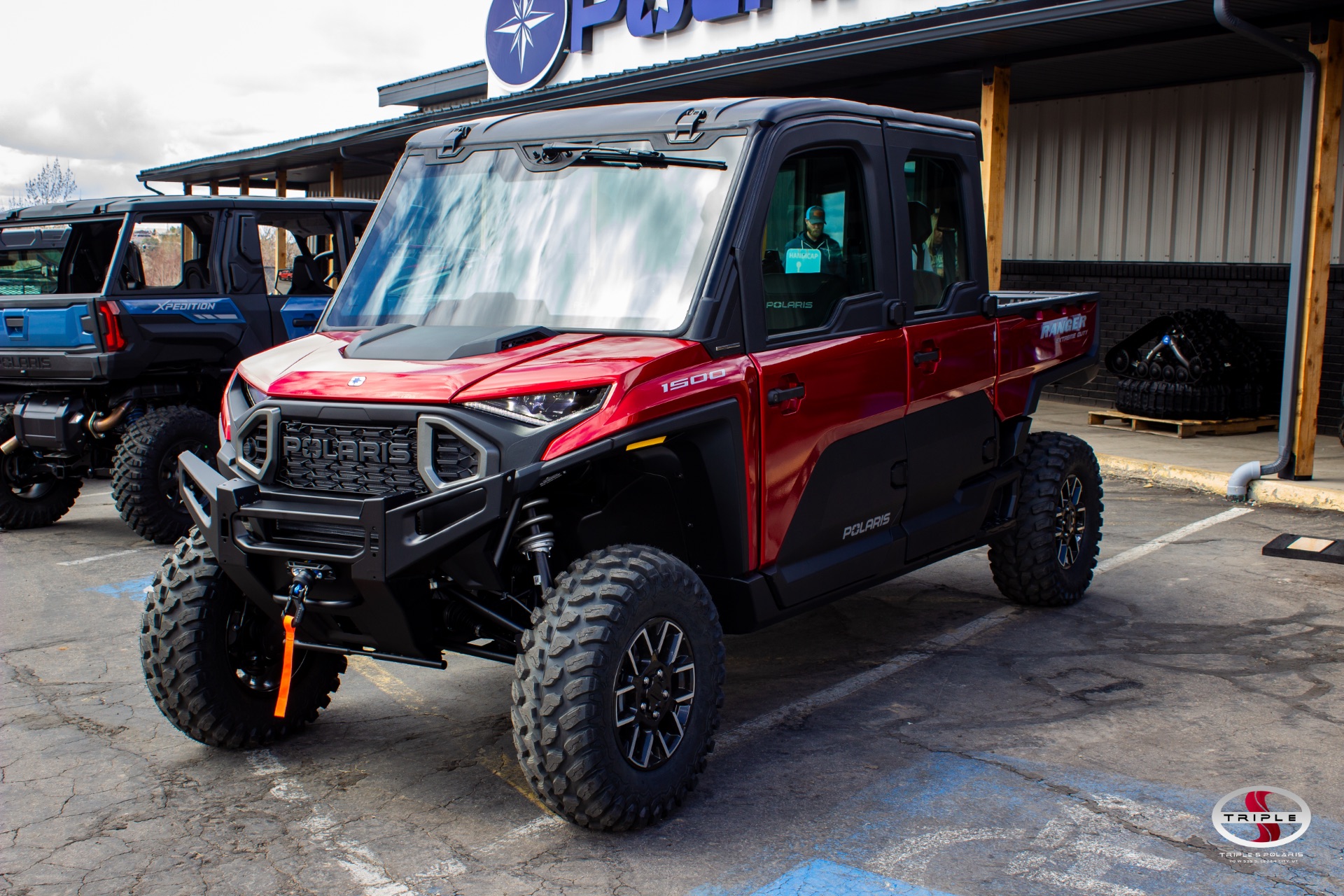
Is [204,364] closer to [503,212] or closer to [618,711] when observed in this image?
[503,212]

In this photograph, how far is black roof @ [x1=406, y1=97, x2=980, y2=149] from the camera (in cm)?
451

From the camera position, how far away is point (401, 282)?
4.87 m

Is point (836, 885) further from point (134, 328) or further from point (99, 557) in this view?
point (134, 328)

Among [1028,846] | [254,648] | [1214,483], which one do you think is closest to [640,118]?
[254,648]

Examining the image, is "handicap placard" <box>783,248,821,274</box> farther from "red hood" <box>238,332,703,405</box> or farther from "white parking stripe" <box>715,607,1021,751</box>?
"white parking stripe" <box>715,607,1021,751</box>

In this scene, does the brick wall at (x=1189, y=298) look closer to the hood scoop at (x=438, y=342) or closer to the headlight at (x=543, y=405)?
the hood scoop at (x=438, y=342)

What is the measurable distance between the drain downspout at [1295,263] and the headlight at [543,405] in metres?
7.02

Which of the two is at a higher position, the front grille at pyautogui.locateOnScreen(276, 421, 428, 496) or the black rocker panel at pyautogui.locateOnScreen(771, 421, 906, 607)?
the front grille at pyautogui.locateOnScreen(276, 421, 428, 496)

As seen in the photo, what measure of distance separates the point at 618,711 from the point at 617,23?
16573mm

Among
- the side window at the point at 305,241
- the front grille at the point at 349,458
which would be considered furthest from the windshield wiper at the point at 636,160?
the side window at the point at 305,241

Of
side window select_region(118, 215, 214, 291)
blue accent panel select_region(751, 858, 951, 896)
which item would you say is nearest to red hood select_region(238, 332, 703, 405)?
blue accent panel select_region(751, 858, 951, 896)

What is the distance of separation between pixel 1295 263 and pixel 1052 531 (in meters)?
4.42

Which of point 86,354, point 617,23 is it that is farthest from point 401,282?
point 617,23

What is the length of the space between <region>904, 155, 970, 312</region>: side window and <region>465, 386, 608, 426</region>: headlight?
1878mm
